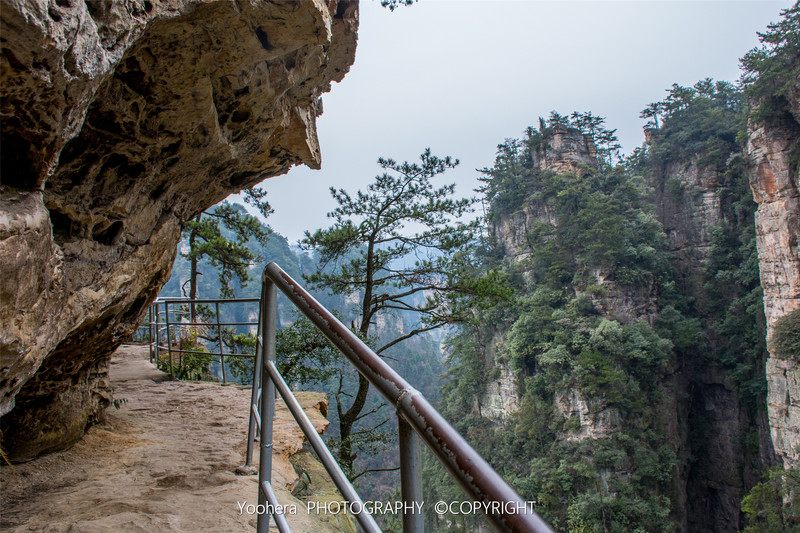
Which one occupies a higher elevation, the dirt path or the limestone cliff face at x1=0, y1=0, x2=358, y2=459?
the limestone cliff face at x1=0, y1=0, x2=358, y2=459

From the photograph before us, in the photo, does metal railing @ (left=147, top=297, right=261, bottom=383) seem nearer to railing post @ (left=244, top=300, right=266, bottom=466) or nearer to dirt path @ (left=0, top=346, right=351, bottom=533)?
railing post @ (left=244, top=300, right=266, bottom=466)

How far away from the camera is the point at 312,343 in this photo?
6707 millimetres

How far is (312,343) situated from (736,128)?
80.7 ft

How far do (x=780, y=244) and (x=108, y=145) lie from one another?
731 inches

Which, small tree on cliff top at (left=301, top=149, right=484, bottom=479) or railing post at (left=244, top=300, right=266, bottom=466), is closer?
railing post at (left=244, top=300, right=266, bottom=466)

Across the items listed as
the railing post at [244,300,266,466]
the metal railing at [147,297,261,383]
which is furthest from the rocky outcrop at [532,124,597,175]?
the railing post at [244,300,266,466]

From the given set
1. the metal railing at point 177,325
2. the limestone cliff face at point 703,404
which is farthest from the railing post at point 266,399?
the limestone cliff face at point 703,404

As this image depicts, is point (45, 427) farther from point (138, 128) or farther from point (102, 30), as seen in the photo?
point (102, 30)

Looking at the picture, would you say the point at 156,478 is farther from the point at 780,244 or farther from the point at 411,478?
the point at 780,244

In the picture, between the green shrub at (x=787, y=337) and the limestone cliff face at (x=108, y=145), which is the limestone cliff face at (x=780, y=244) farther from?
the limestone cliff face at (x=108, y=145)

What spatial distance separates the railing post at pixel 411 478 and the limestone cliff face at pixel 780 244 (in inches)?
677

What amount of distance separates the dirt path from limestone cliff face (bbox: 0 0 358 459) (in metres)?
0.21

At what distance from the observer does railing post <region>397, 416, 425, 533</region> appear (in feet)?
1.55

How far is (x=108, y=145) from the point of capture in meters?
1.85
